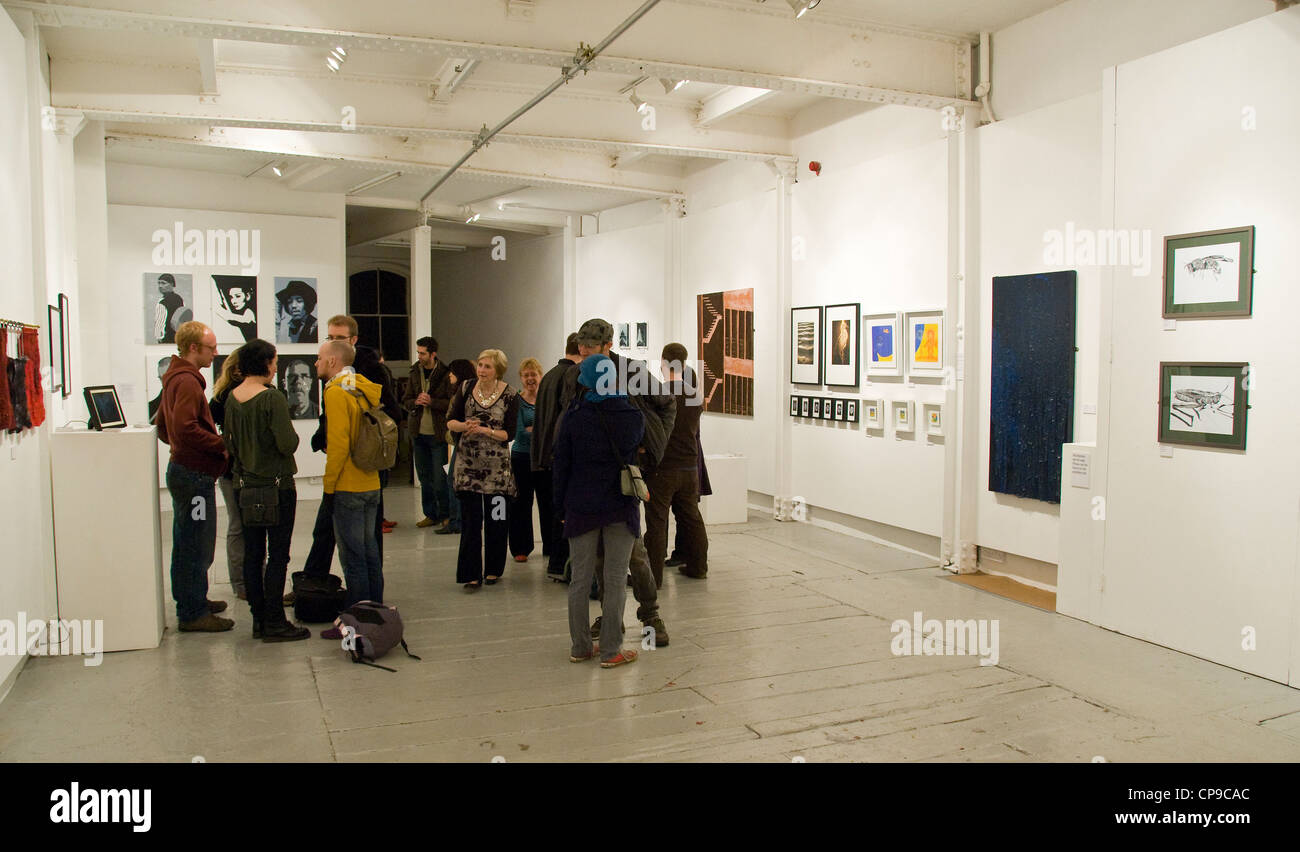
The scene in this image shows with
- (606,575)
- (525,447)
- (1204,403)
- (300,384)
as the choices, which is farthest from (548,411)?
(300,384)

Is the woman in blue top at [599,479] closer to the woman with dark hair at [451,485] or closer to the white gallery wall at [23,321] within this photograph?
the white gallery wall at [23,321]

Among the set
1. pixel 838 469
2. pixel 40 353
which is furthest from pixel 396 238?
pixel 40 353

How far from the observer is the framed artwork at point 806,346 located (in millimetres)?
9047

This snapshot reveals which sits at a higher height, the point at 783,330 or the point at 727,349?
the point at 783,330

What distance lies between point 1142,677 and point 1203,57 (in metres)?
3.35

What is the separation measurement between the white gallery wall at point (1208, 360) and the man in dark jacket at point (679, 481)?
8.35 ft

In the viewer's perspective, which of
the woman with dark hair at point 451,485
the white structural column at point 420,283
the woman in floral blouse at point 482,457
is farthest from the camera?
the white structural column at point 420,283

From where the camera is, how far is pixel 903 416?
785cm

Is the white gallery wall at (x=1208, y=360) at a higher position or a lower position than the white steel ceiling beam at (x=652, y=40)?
lower

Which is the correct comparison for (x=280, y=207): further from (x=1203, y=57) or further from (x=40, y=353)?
(x=1203, y=57)

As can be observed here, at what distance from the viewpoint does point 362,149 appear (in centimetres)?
909

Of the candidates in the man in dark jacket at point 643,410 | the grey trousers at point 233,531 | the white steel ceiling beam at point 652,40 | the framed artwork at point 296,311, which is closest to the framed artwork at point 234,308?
the framed artwork at point 296,311

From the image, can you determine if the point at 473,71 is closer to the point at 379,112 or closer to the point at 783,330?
the point at 379,112

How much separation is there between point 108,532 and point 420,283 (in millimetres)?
8028
